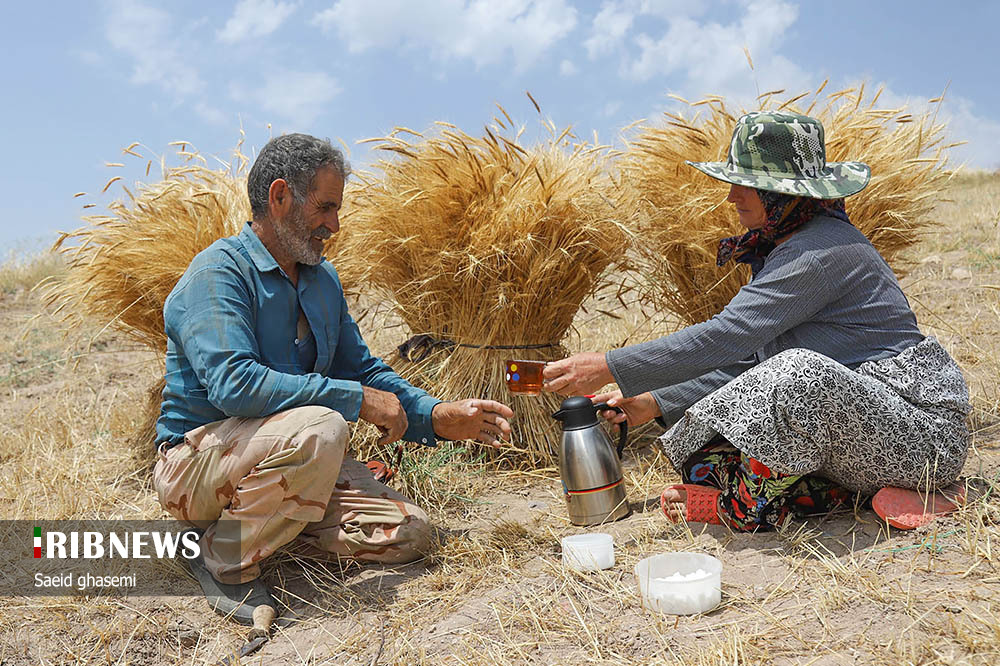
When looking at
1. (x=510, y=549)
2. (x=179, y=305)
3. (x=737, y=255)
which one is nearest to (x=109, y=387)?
(x=179, y=305)

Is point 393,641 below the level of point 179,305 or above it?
below

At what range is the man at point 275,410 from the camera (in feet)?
7.67

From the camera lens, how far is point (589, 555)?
7.70 ft

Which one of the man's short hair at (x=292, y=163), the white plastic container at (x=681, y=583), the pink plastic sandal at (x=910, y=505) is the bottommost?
the white plastic container at (x=681, y=583)

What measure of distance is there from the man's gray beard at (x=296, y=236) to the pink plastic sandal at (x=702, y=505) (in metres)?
1.49

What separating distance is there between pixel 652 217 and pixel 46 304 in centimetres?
284

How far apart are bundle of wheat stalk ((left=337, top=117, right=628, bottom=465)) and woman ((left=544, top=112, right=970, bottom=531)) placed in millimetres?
742

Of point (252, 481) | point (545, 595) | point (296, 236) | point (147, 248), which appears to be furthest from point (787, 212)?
point (147, 248)

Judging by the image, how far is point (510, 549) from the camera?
2648 millimetres

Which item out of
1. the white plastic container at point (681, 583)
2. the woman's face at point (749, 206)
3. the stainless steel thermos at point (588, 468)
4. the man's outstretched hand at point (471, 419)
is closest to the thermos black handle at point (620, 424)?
the stainless steel thermos at point (588, 468)

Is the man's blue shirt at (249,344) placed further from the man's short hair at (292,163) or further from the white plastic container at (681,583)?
the white plastic container at (681,583)

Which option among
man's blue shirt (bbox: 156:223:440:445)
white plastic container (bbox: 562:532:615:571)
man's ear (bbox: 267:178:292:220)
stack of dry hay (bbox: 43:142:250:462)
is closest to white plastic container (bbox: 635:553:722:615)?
white plastic container (bbox: 562:532:615:571)

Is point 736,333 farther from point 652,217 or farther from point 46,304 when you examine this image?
point 46,304

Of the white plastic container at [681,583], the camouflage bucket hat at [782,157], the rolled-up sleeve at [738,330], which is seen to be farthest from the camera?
the camouflage bucket hat at [782,157]
